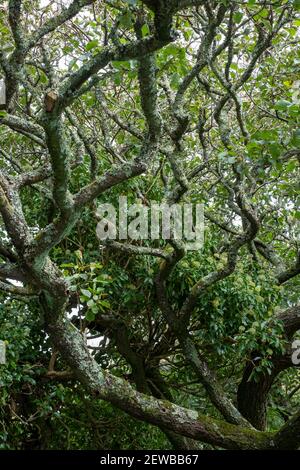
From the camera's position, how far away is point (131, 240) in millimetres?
6340

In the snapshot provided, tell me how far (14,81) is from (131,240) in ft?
7.91

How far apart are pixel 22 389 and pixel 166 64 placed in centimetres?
385

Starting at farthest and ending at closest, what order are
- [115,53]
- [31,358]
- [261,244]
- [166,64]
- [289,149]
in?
[261,244] < [31,358] < [166,64] < [289,149] < [115,53]

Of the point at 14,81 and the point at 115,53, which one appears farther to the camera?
the point at 14,81

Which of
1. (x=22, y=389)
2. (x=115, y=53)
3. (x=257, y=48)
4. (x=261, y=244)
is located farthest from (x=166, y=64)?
(x=22, y=389)

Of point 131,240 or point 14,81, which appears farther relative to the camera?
point 131,240

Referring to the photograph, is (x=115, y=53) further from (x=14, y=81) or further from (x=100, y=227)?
(x=100, y=227)

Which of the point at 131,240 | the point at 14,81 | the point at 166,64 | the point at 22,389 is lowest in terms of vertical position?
the point at 22,389

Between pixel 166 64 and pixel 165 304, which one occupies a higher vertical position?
pixel 166 64

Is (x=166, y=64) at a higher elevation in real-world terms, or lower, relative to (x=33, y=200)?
higher

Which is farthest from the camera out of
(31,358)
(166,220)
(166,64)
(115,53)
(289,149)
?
(31,358)
